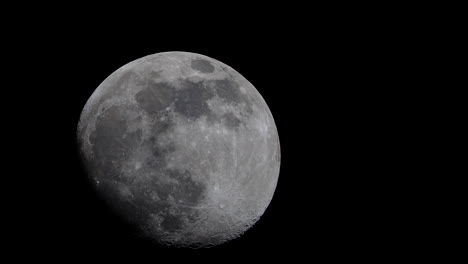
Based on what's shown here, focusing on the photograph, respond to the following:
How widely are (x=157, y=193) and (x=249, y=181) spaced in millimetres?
912

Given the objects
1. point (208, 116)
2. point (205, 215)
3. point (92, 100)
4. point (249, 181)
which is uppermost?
point (92, 100)

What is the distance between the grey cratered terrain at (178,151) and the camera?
445cm

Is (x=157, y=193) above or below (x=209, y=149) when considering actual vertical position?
below

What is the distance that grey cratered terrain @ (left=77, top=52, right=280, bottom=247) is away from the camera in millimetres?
4449

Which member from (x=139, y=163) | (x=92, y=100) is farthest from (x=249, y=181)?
(x=92, y=100)

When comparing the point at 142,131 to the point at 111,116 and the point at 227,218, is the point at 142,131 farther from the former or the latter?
the point at 227,218

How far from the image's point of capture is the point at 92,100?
4996mm

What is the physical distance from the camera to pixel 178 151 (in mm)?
4434

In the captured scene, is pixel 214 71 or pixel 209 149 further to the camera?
pixel 214 71

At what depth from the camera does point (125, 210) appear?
4.60 meters

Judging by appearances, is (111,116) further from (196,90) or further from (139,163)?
(196,90)

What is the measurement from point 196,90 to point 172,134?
533 mm

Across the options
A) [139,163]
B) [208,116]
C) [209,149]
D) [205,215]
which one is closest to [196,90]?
[208,116]

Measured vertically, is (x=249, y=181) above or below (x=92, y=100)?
below
